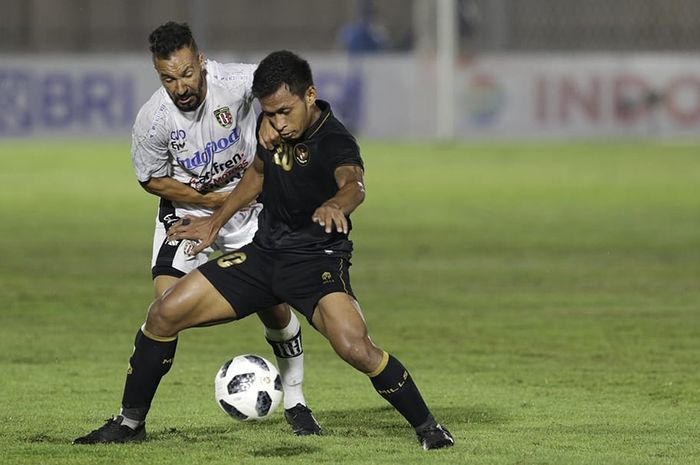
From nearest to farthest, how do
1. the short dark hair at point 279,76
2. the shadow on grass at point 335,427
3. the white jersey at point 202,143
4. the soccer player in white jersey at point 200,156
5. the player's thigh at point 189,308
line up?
1. the short dark hair at point 279,76
2. the player's thigh at point 189,308
3. the shadow on grass at point 335,427
4. the soccer player in white jersey at point 200,156
5. the white jersey at point 202,143

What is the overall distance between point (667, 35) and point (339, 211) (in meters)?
32.0

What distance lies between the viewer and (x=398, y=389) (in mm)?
7277

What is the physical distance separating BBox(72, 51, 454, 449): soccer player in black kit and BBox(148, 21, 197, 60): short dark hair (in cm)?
79

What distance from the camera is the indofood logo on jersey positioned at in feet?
27.7

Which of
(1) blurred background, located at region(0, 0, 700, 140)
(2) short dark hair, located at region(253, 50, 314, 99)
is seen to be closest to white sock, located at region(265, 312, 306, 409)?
Answer: (2) short dark hair, located at region(253, 50, 314, 99)

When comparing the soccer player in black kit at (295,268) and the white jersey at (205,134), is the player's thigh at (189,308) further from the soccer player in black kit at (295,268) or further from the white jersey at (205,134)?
the white jersey at (205,134)

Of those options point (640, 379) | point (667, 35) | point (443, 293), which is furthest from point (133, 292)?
point (667, 35)

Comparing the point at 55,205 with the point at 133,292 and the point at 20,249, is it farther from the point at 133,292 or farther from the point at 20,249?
the point at 133,292

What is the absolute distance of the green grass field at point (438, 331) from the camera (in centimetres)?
777

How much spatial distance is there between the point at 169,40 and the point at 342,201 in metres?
1.64

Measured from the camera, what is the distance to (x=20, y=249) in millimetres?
17766

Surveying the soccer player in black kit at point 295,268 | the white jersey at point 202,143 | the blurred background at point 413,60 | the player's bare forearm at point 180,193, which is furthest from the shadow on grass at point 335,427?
the blurred background at point 413,60

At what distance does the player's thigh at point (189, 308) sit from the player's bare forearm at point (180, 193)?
3.75ft

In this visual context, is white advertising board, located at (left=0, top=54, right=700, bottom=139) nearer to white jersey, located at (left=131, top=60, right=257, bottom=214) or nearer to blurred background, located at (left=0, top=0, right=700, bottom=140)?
blurred background, located at (left=0, top=0, right=700, bottom=140)
